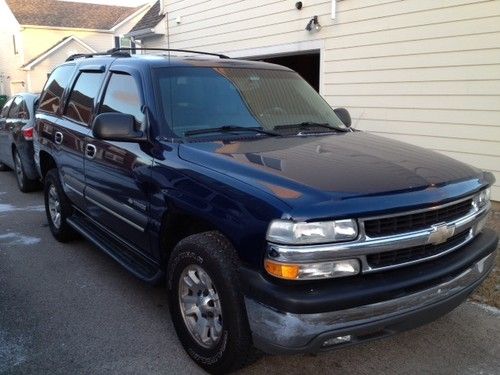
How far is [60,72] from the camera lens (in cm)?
565

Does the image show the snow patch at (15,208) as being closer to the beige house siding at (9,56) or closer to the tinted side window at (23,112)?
the tinted side window at (23,112)

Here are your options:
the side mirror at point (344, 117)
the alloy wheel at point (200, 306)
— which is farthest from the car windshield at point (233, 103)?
the alloy wheel at point (200, 306)

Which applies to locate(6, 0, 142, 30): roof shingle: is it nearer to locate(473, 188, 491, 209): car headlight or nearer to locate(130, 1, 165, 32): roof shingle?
locate(130, 1, 165, 32): roof shingle

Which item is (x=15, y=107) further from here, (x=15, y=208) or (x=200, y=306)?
(x=200, y=306)

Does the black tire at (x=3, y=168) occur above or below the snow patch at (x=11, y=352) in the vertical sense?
below

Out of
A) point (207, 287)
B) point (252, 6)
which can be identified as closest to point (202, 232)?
point (207, 287)

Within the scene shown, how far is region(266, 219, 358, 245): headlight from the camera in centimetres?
240

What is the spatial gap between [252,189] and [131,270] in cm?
154

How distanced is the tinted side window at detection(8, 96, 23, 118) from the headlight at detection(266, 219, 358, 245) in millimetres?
7635

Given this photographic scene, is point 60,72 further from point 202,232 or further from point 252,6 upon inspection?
point 252,6

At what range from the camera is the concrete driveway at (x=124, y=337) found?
123 inches

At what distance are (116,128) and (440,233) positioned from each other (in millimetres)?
2189

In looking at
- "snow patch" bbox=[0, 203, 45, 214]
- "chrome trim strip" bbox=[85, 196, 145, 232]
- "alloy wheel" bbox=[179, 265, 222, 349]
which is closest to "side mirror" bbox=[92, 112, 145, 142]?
"chrome trim strip" bbox=[85, 196, 145, 232]

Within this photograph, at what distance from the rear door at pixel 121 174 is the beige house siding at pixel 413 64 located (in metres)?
4.44
